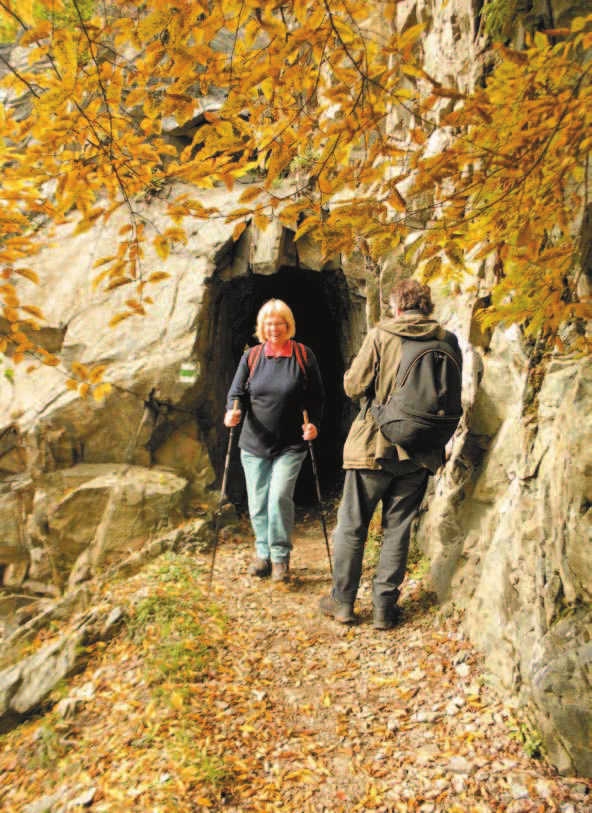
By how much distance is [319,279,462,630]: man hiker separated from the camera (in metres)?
3.37

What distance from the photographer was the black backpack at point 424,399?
10.9 feet

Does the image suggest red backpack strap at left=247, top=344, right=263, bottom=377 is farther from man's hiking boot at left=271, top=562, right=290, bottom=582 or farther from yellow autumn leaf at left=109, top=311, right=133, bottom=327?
yellow autumn leaf at left=109, top=311, right=133, bottom=327

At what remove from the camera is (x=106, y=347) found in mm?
6742

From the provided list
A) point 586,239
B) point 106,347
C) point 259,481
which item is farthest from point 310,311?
point 586,239

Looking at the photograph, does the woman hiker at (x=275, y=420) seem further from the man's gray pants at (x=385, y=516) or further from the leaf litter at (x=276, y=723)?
the man's gray pants at (x=385, y=516)

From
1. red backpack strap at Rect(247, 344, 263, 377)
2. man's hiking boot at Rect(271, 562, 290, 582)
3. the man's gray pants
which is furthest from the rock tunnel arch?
the man's gray pants

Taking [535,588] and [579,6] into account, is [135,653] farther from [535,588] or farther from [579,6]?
[579,6]

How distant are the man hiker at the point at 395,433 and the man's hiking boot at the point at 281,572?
A: 84cm

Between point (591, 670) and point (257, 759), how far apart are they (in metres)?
1.86

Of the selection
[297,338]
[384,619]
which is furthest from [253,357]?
[297,338]

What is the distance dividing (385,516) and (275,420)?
1.37 m

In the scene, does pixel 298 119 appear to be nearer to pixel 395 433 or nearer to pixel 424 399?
pixel 424 399

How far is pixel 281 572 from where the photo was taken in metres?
4.75

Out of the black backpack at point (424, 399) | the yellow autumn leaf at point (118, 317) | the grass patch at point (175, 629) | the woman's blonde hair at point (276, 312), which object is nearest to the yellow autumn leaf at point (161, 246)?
the yellow autumn leaf at point (118, 317)
